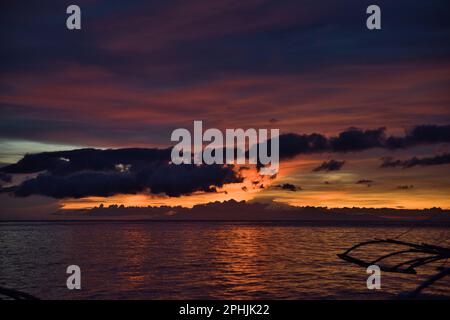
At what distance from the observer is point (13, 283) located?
130ft

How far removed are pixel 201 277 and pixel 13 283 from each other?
54.2 ft

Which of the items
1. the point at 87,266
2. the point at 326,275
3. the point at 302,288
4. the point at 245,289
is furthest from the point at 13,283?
the point at 326,275

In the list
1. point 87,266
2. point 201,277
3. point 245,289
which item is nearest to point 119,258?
point 87,266
